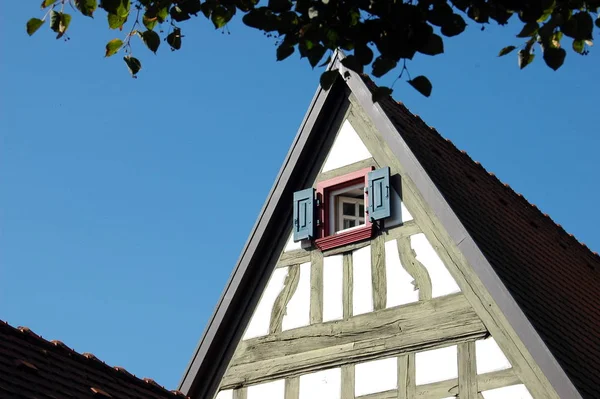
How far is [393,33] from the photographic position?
7258 millimetres

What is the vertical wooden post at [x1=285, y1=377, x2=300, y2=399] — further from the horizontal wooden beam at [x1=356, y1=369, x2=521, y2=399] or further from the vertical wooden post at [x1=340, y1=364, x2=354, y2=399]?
the horizontal wooden beam at [x1=356, y1=369, x2=521, y2=399]

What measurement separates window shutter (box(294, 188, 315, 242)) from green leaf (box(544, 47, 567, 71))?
637 centimetres

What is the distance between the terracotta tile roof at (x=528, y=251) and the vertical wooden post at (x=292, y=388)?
250 centimetres

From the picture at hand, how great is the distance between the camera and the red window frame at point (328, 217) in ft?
43.1

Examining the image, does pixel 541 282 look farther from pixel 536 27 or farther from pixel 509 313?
pixel 536 27

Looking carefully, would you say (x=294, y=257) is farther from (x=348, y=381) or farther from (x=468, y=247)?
(x=468, y=247)

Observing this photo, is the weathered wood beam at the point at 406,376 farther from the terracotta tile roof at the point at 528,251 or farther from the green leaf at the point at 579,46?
the green leaf at the point at 579,46

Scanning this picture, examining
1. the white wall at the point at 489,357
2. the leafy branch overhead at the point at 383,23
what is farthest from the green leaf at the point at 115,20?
the white wall at the point at 489,357

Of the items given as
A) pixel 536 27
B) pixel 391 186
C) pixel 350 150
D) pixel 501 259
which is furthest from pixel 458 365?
pixel 536 27

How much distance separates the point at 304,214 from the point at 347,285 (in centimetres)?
113

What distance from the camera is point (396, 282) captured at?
1260 centimetres

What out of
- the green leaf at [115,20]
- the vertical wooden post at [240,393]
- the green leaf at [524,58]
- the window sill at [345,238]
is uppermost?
the window sill at [345,238]

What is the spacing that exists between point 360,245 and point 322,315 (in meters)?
0.89

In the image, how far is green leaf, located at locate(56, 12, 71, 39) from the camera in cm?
785
